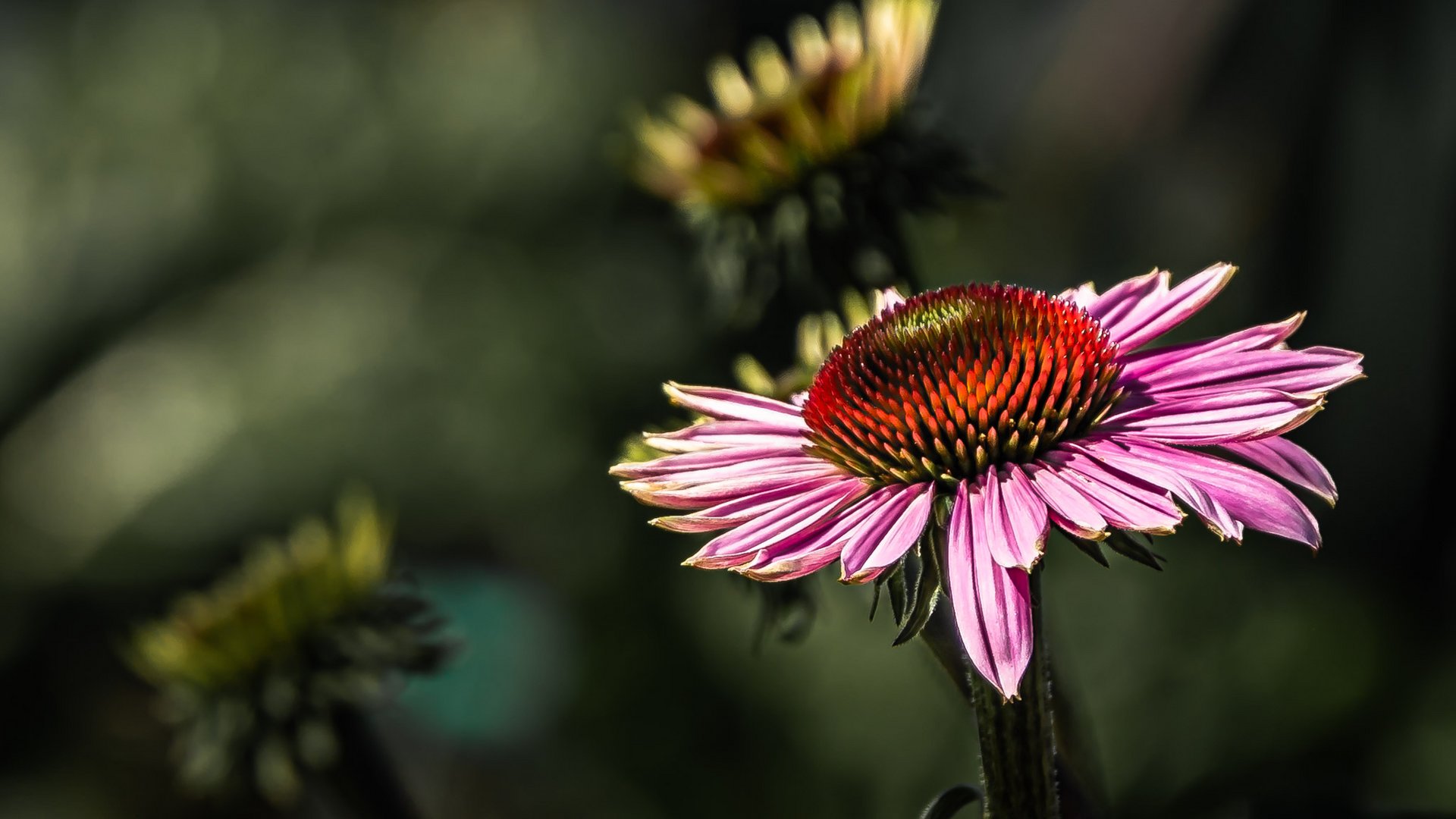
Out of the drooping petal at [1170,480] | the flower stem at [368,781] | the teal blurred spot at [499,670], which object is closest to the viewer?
the drooping petal at [1170,480]

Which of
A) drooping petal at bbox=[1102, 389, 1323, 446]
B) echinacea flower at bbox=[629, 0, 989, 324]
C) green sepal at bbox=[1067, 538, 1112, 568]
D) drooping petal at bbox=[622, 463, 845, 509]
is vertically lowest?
green sepal at bbox=[1067, 538, 1112, 568]

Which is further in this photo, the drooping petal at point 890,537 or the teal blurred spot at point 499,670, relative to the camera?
the teal blurred spot at point 499,670

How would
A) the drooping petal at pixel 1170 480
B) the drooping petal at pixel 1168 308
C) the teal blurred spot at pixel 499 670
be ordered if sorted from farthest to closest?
the teal blurred spot at pixel 499 670 < the drooping petal at pixel 1168 308 < the drooping petal at pixel 1170 480

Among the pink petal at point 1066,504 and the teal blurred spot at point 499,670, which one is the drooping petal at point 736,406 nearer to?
the pink petal at point 1066,504

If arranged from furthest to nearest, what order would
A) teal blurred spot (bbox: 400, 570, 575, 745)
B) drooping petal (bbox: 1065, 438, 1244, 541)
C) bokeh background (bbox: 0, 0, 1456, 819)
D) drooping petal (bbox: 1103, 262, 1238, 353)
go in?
teal blurred spot (bbox: 400, 570, 575, 745) → bokeh background (bbox: 0, 0, 1456, 819) → drooping petal (bbox: 1103, 262, 1238, 353) → drooping petal (bbox: 1065, 438, 1244, 541)

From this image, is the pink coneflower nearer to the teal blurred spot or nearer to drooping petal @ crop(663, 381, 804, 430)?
drooping petal @ crop(663, 381, 804, 430)

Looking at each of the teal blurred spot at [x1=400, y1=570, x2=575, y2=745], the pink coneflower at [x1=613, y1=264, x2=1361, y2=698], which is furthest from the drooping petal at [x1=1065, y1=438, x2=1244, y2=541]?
the teal blurred spot at [x1=400, y1=570, x2=575, y2=745]

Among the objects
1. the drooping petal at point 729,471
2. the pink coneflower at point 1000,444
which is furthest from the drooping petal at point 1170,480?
the drooping petal at point 729,471

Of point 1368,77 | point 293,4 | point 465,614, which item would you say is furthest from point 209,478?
point 1368,77
